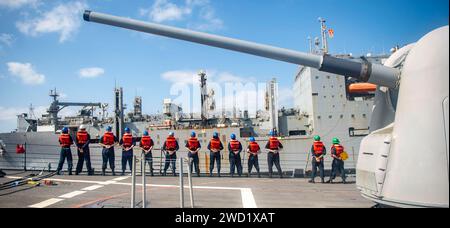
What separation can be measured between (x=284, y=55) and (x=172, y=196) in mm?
3200

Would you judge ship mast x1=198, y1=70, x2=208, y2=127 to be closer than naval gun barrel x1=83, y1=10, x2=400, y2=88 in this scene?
No

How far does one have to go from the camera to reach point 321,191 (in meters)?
5.89

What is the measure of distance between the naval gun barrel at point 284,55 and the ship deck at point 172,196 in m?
2.16

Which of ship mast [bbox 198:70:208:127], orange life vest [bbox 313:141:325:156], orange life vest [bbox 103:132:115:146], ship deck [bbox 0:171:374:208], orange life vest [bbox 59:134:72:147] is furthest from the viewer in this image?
ship mast [bbox 198:70:208:127]

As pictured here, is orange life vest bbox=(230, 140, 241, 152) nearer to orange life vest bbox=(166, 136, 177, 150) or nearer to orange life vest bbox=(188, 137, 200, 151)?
orange life vest bbox=(188, 137, 200, 151)

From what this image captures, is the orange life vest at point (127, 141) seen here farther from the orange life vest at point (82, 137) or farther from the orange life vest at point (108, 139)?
the orange life vest at point (82, 137)

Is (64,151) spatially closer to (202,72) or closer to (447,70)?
(447,70)

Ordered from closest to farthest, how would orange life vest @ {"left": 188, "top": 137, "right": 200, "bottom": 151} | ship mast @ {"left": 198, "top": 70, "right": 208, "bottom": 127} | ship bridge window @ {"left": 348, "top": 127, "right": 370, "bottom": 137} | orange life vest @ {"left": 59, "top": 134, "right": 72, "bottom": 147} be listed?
orange life vest @ {"left": 59, "top": 134, "right": 72, "bottom": 147}
orange life vest @ {"left": 188, "top": 137, "right": 200, "bottom": 151}
ship bridge window @ {"left": 348, "top": 127, "right": 370, "bottom": 137}
ship mast @ {"left": 198, "top": 70, "right": 208, "bottom": 127}

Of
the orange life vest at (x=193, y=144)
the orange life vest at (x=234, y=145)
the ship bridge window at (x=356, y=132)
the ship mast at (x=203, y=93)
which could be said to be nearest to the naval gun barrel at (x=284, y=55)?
the orange life vest at (x=193, y=144)

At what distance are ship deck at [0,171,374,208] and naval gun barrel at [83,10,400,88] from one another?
2.16m

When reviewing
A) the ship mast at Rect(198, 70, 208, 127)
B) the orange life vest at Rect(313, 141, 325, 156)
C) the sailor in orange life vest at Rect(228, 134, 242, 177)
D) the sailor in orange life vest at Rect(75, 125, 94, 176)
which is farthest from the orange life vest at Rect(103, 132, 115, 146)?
the ship mast at Rect(198, 70, 208, 127)

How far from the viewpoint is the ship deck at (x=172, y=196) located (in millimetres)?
4465

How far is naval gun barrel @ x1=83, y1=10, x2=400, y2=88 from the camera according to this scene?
3.17 metres
